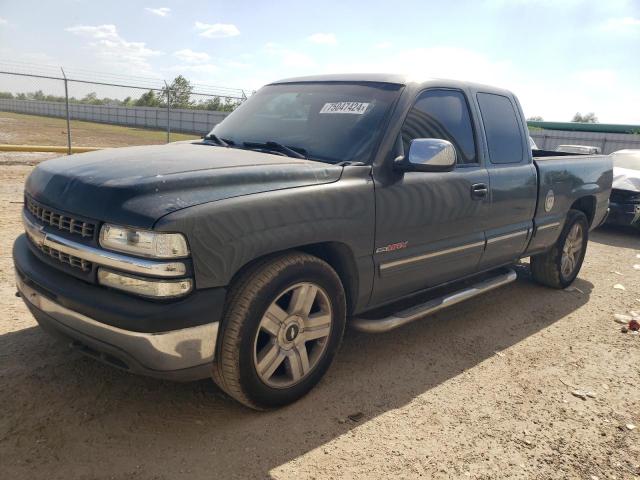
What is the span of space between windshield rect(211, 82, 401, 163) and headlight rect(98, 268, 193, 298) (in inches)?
51.0

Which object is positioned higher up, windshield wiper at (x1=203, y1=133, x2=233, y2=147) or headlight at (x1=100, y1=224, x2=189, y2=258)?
windshield wiper at (x1=203, y1=133, x2=233, y2=147)

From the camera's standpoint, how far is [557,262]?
→ 213 inches

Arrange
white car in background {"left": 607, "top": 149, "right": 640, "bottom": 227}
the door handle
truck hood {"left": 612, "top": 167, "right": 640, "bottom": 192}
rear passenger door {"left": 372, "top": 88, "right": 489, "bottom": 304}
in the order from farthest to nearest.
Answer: truck hood {"left": 612, "top": 167, "right": 640, "bottom": 192}
white car in background {"left": 607, "top": 149, "right": 640, "bottom": 227}
the door handle
rear passenger door {"left": 372, "top": 88, "right": 489, "bottom": 304}

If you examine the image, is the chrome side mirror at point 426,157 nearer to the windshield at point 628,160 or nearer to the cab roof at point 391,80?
the cab roof at point 391,80

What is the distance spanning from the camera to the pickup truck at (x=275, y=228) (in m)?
2.38

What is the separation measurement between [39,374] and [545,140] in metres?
32.4

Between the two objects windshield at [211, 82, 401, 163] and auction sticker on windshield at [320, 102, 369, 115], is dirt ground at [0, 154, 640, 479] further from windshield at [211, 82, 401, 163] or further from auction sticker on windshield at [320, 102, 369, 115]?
auction sticker on windshield at [320, 102, 369, 115]

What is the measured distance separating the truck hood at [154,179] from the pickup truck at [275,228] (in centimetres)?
1

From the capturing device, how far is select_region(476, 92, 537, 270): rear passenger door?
4.16 m

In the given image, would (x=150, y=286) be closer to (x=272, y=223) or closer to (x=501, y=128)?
(x=272, y=223)

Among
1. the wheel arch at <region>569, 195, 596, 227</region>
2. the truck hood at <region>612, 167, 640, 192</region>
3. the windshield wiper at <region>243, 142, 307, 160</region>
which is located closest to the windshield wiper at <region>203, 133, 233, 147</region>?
the windshield wiper at <region>243, 142, 307, 160</region>

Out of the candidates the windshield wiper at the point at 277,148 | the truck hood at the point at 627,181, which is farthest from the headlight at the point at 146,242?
the truck hood at the point at 627,181

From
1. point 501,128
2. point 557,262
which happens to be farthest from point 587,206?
point 501,128

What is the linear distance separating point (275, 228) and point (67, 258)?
3.33ft
